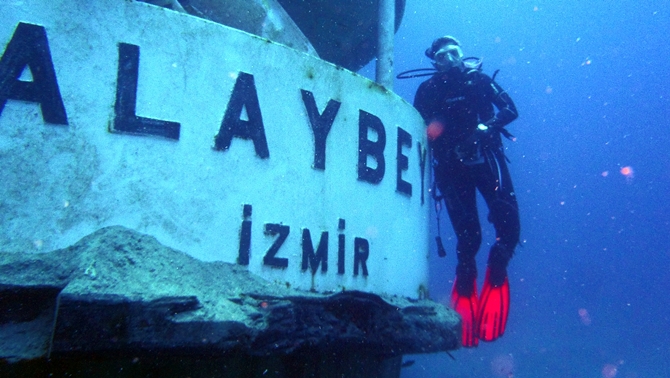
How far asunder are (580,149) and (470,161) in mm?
103749

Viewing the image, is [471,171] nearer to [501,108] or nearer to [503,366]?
[501,108]

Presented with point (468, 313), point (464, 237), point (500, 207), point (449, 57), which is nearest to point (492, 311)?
point (468, 313)

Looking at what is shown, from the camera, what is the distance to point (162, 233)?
2.18m

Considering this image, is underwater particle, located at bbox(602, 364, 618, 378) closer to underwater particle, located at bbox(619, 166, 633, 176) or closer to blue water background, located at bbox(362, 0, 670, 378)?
blue water background, located at bbox(362, 0, 670, 378)

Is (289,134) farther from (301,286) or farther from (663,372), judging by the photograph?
(663,372)

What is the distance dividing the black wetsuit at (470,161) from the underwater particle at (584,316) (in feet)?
230

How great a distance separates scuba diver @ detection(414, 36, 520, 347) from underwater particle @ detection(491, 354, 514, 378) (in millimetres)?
33980

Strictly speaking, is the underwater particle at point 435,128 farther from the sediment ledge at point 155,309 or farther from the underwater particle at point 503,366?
the underwater particle at point 503,366

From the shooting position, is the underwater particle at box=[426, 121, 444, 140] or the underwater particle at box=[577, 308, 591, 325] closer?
the underwater particle at box=[426, 121, 444, 140]

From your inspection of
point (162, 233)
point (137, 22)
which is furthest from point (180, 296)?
point (137, 22)

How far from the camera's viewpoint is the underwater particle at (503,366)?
36.5 metres

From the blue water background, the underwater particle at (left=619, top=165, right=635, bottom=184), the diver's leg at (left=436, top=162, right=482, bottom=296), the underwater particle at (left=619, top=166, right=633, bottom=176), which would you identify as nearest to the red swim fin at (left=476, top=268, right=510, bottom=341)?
the diver's leg at (left=436, top=162, right=482, bottom=296)

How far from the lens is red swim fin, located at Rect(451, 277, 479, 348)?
442 centimetres

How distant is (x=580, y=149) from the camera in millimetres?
95812
